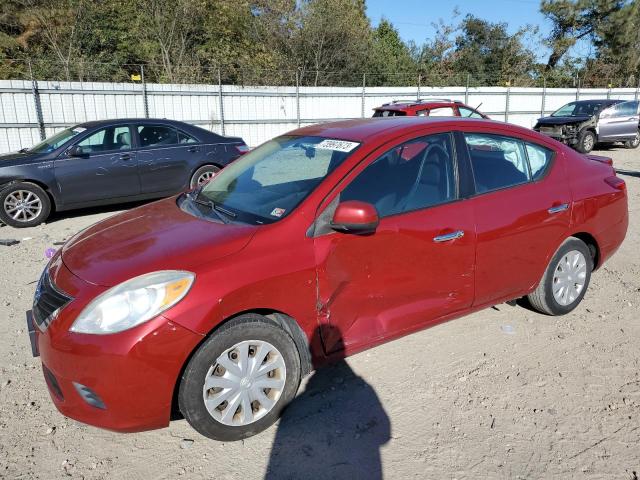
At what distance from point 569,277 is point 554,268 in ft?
0.83

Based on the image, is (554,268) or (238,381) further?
(554,268)

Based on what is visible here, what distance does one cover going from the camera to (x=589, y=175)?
419 centimetres

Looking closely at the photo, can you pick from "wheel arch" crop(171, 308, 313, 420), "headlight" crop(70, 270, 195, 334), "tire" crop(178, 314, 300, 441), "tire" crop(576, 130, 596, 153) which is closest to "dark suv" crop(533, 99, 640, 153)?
"tire" crop(576, 130, 596, 153)

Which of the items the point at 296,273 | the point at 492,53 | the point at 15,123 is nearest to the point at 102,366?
the point at 296,273

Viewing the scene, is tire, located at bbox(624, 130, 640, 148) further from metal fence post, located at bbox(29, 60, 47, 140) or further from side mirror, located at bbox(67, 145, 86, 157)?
metal fence post, located at bbox(29, 60, 47, 140)

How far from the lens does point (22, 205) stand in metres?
7.49

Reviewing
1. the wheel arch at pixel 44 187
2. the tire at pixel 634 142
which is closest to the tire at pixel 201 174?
the wheel arch at pixel 44 187

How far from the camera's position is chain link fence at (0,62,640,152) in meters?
14.0

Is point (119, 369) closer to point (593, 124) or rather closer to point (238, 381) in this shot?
point (238, 381)

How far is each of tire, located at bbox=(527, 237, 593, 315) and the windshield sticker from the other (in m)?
1.91

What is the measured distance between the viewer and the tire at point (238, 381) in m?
2.57

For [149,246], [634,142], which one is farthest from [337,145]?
[634,142]

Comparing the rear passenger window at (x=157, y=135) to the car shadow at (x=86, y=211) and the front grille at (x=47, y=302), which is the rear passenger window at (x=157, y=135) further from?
the front grille at (x=47, y=302)

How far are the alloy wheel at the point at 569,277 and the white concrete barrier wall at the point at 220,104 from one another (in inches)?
552
